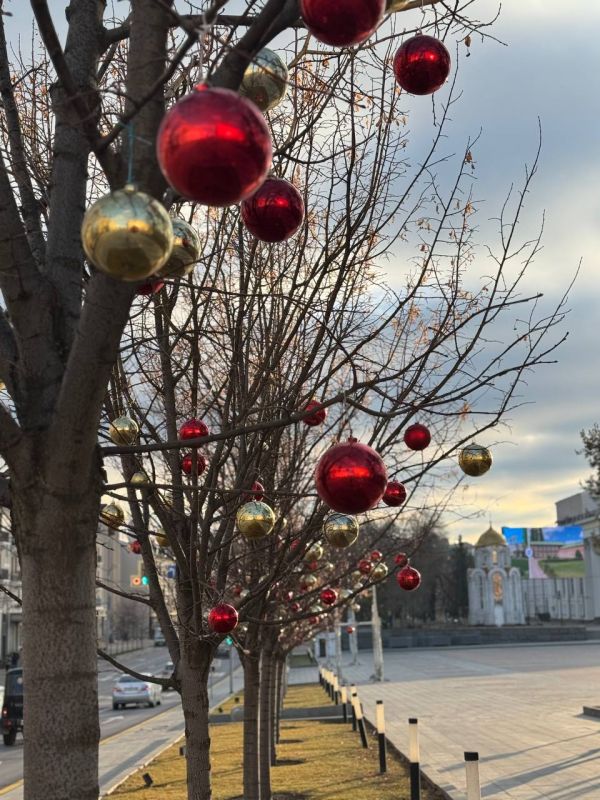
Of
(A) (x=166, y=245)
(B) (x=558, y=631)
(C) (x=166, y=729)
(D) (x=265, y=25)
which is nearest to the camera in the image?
(A) (x=166, y=245)

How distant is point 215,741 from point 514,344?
16.4 meters

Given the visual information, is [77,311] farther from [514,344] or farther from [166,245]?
[514,344]

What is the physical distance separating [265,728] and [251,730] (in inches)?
132

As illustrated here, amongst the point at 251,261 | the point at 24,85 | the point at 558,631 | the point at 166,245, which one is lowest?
the point at 558,631

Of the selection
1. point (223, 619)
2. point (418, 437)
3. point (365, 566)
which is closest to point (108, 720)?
point (365, 566)

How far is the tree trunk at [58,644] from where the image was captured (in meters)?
3.10

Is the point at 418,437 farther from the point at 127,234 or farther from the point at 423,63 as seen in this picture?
the point at 127,234

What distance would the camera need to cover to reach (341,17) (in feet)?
8.65

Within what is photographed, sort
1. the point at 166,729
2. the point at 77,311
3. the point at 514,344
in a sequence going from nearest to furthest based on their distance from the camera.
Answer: the point at 77,311 → the point at 514,344 → the point at 166,729

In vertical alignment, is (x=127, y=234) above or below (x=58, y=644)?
above

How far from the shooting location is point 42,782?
121 inches

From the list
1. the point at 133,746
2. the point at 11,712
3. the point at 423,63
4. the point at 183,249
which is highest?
the point at 423,63

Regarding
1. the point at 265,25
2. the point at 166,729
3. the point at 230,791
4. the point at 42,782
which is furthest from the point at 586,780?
the point at 166,729

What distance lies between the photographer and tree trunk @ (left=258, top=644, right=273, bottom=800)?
1098cm
